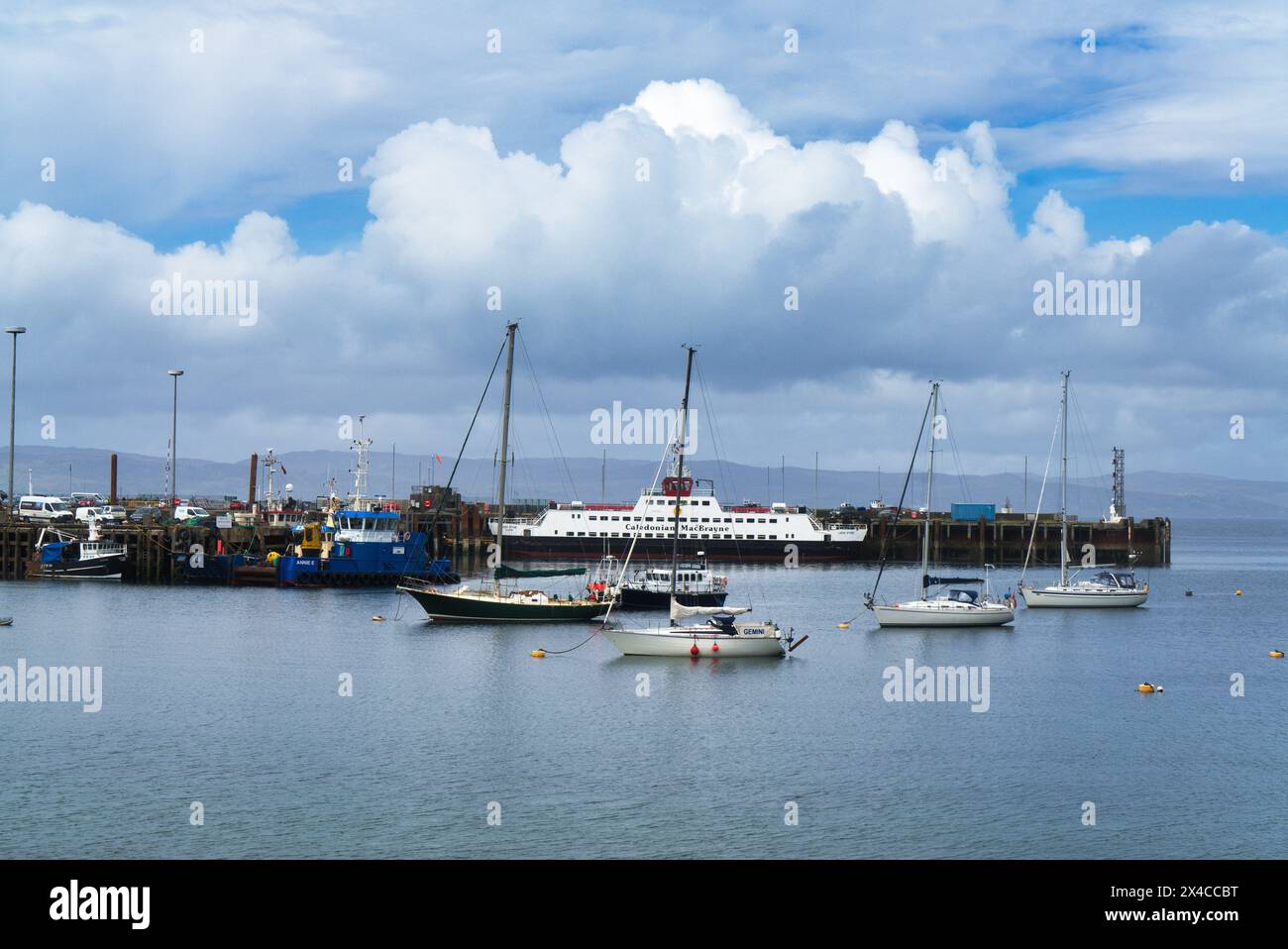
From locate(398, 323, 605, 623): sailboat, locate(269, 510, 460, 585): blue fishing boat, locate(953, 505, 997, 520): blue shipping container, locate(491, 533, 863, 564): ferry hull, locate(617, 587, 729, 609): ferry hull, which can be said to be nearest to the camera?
locate(398, 323, 605, 623): sailboat

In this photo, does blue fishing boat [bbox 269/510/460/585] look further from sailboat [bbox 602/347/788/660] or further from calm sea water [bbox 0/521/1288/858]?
sailboat [bbox 602/347/788/660]

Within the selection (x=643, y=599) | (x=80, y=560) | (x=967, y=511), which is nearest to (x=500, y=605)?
(x=643, y=599)

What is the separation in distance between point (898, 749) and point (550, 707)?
38.0 feet

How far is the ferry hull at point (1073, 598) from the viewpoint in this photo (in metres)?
79.0

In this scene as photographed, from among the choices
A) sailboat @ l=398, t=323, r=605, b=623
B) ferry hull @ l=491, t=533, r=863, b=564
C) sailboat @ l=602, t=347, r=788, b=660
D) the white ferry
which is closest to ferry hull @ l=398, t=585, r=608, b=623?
sailboat @ l=398, t=323, r=605, b=623

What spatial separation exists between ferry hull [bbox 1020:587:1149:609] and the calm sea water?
1583 cm

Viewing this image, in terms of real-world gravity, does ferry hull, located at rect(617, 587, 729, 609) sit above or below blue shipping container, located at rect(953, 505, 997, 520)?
below

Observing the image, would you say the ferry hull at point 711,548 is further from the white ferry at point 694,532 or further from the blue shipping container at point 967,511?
the blue shipping container at point 967,511

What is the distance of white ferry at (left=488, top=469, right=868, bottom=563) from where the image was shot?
13838 centimetres
